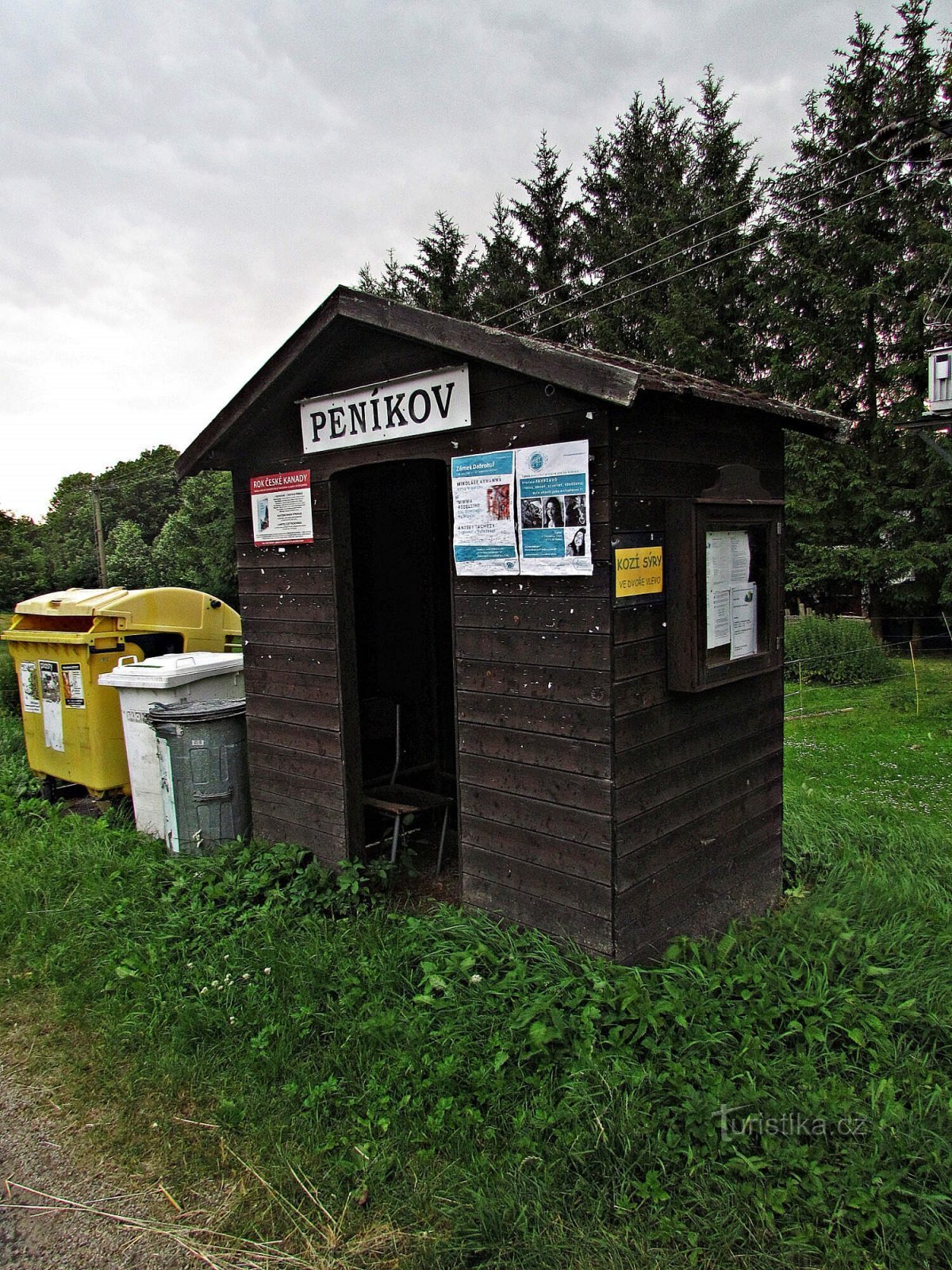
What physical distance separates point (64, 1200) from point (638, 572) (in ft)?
10.4

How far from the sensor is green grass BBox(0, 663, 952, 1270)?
2.50 meters

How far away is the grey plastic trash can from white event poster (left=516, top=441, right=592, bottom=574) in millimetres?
2692

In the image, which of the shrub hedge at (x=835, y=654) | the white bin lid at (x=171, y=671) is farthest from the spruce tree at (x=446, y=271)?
the white bin lid at (x=171, y=671)

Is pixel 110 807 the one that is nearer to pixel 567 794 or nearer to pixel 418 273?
pixel 567 794

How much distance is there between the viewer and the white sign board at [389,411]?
388 cm

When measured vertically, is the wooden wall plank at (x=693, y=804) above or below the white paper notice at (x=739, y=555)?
below

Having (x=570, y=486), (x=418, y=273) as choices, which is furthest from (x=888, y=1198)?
(x=418, y=273)

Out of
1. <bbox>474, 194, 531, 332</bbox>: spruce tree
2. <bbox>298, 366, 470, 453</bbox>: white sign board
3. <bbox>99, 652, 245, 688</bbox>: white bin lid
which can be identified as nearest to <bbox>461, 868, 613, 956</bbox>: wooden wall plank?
<bbox>298, 366, 470, 453</bbox>: white sign board

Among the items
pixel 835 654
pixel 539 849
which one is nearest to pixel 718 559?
pixel 539 849

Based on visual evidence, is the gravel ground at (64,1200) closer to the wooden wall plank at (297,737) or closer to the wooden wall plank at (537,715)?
the wooden wall plank at (297,737)

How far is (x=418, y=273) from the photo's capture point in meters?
27.0

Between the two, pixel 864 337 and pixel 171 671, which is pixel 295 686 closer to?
pixel 171 671

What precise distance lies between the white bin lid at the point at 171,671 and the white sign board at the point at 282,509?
110 cm

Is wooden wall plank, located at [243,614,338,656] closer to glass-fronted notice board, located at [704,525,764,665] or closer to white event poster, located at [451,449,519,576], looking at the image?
white event poster, located at [451,449,519,576]
